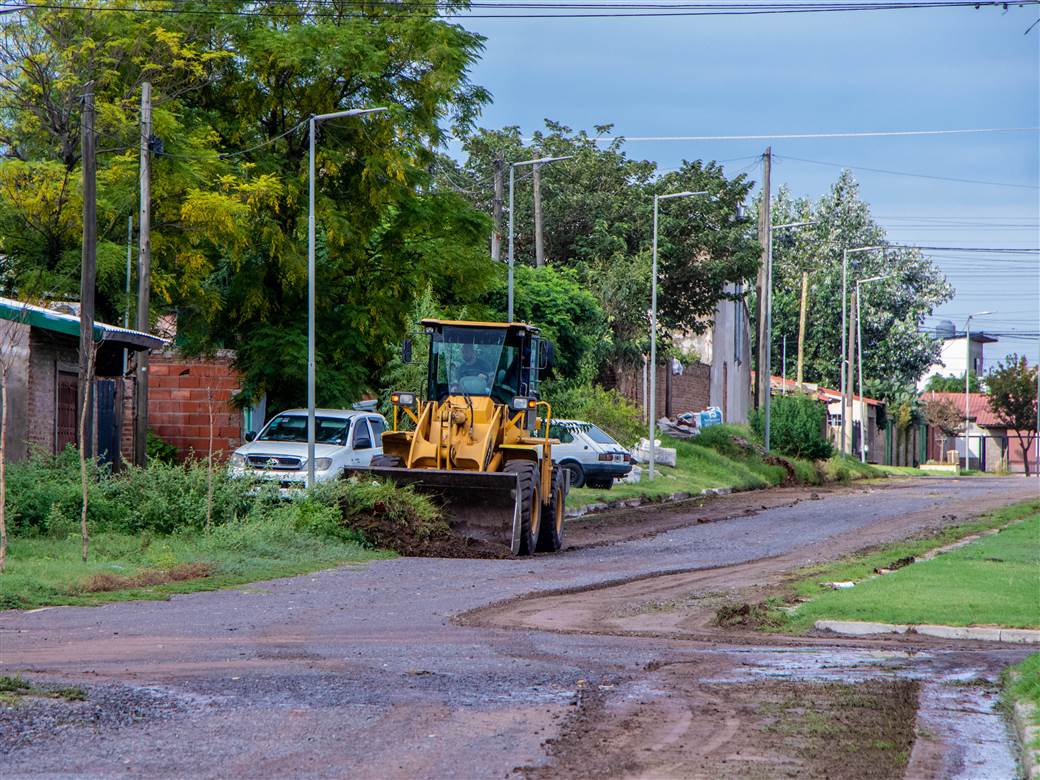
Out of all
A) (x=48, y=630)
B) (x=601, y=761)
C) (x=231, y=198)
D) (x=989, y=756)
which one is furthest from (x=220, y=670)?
(x=231, y=198)

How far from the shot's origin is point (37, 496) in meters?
20.2

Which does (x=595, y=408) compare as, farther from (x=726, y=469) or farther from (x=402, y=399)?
(x=402, y=399)

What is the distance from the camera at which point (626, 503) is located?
1391 inches

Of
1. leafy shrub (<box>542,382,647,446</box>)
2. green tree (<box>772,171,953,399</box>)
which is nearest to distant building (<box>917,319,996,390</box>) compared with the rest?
green tree (<box>772,171,953,399</box>)

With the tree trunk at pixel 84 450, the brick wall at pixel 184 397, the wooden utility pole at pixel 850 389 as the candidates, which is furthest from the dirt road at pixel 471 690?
the wooden utility pole at pixel 850 389

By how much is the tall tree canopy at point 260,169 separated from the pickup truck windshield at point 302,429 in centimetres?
362

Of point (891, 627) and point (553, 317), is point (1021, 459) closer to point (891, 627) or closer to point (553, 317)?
point (553, 317)

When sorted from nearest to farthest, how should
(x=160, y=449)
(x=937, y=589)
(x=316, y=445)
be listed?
1. (x=937, y=589)
2. (x=316, y=445)
3. (x=160, y=449)

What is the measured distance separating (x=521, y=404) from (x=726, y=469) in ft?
79.9

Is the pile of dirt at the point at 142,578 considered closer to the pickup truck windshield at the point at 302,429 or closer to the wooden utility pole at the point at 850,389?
the pickup truck windshield at the point at 302,429

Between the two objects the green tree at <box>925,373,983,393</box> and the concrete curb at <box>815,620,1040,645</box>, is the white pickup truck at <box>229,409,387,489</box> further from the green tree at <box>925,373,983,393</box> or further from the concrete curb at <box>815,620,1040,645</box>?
the green tree at <box>925,373,983,393</box>

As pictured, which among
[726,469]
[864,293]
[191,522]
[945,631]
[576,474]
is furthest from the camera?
[864,293]

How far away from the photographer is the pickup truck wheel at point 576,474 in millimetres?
36438

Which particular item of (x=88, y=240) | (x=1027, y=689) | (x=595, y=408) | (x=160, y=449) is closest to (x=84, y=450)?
(x=88, y=240)
